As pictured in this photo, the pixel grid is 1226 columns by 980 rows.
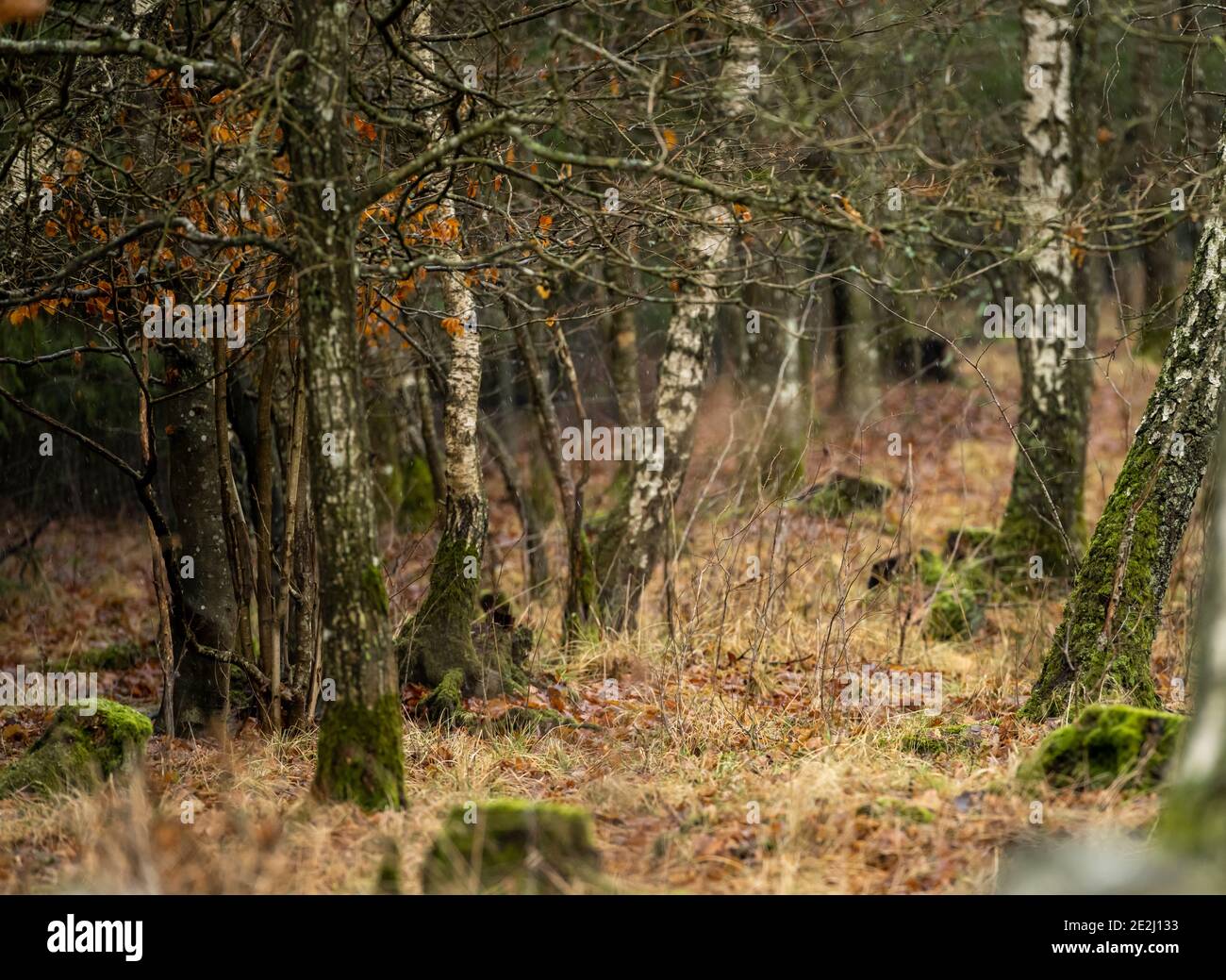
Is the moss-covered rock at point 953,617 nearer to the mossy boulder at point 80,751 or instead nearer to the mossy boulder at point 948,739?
the mossy boulder at point 948,739

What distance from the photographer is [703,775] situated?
5.82 meters

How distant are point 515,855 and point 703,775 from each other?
1.99m

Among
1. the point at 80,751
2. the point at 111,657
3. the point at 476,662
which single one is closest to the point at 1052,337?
the point at 476,662

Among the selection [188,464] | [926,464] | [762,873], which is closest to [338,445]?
[762,873]

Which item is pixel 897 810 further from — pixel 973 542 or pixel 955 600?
pixel 973 542

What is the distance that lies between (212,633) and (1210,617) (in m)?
6.50

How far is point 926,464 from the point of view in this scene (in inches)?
707

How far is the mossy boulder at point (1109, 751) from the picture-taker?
15.2ft

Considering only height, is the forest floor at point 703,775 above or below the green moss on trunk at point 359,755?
below

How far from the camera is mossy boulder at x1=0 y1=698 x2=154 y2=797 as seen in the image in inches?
228

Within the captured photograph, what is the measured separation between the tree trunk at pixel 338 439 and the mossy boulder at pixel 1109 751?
9.47 feet

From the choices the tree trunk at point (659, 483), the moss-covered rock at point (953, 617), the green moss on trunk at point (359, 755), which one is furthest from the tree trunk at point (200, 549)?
the moss-covered rock at point (953, 617)

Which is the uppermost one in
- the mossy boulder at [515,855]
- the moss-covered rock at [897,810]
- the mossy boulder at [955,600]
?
the mossy boulder at [955,600]
